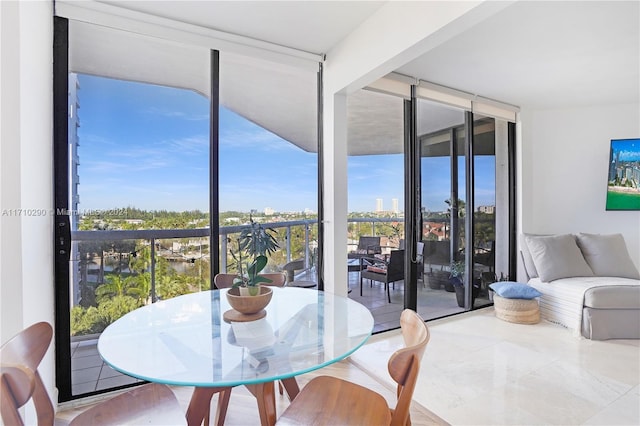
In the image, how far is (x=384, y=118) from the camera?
3209mm

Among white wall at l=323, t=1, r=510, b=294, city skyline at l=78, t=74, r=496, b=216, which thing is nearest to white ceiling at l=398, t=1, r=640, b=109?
white wall at l=323, t=1, r=510, b=294

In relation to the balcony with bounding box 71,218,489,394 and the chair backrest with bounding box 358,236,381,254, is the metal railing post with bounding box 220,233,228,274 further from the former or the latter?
the chair backrest with bounding box 358,236,381,254

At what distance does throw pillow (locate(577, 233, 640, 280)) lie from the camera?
3.44 metres

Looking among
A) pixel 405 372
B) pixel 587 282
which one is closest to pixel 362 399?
pixel 405 372

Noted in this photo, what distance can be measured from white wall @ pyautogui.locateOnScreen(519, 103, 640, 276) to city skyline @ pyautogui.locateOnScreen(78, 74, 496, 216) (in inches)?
124

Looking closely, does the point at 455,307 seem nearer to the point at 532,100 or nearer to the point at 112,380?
the point at 532,100

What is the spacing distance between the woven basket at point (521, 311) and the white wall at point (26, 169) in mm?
3858

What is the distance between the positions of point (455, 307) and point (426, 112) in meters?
2.23

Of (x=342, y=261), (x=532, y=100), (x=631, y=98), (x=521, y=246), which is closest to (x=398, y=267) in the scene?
(x=342, y=261)

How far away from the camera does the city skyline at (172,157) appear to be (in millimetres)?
2160

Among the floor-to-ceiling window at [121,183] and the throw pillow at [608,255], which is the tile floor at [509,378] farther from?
the throw pillow at [608,255]

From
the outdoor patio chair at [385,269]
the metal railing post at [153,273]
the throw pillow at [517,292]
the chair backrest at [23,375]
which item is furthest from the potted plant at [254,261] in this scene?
the throw pillow at [517,292]

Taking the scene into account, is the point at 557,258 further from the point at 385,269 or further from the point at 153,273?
the point at 153,273

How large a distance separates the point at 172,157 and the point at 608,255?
15.0ft
